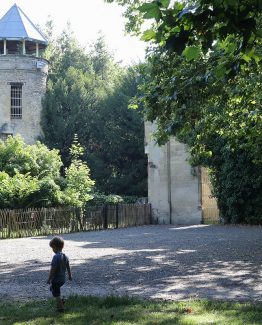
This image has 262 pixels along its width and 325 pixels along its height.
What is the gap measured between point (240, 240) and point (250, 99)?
8.14 m

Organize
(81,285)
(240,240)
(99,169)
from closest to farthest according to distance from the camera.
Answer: (81,285) < (240,240) < (99,169)

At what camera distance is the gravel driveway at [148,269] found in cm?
973

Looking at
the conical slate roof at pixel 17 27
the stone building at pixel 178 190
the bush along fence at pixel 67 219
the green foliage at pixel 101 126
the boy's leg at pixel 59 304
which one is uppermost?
the conical slate roof at pixel 17 27

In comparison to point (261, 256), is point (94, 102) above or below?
above

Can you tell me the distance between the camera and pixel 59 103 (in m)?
46.8

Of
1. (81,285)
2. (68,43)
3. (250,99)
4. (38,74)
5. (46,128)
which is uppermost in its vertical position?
(68,43)

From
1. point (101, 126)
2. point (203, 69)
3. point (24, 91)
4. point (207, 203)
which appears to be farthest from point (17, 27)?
point (203, 69)

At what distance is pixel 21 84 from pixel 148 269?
34.2 metres

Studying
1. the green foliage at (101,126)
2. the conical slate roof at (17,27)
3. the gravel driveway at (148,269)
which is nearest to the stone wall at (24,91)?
the green foliage at (101,126)

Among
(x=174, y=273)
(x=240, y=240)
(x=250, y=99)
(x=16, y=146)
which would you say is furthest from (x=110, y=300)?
(x=16, y=146)

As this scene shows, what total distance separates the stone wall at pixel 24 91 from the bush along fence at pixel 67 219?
15.5m

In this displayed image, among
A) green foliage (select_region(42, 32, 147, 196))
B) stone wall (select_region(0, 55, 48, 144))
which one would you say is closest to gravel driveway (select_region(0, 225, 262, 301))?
green foliage (select_region(42, 32, 147, 196))

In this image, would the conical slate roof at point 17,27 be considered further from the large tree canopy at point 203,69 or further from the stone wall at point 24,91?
the large tree canopy at point 203,69

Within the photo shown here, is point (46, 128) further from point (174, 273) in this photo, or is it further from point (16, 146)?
point (174, 273)
